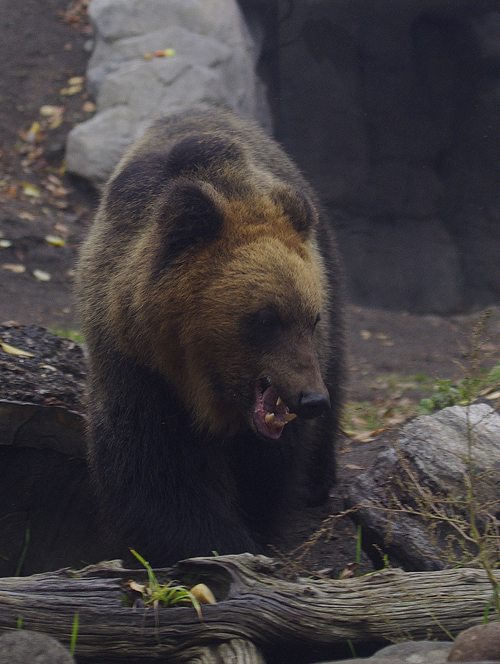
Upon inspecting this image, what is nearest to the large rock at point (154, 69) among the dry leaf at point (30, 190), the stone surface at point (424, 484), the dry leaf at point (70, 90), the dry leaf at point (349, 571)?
the dry leaf at point (70, 90)

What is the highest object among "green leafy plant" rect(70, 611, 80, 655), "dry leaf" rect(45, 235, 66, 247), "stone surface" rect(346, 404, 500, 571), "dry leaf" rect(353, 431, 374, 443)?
"green leafy plant" rect(70, 611, 80, 655)

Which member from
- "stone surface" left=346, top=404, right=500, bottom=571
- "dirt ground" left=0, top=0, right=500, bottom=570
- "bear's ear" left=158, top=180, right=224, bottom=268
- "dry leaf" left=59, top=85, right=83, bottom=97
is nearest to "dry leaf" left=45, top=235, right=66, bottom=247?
A: "dirt ground" left=0, top=0, right=500, bottom=570

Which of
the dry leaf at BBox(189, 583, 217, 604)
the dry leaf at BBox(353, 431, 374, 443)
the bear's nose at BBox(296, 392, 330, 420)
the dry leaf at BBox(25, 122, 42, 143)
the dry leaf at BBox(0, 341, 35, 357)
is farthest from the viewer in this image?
the dry leaf at BBox(25, 122, 42, 143)

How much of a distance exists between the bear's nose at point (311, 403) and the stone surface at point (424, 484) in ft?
1.31

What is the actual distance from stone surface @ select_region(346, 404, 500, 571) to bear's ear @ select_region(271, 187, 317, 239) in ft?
3.72

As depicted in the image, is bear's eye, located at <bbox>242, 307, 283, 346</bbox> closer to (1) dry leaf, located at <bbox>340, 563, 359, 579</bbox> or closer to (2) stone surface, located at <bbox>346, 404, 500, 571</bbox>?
(2) stone surface, located at <bbox>346, 404, 500, 571</bbox>

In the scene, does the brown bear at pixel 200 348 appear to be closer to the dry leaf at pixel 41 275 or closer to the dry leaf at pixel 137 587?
the dry leaf at pixel 137 587

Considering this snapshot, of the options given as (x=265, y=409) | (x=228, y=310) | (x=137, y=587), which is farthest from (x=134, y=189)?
(x=137, y=587)

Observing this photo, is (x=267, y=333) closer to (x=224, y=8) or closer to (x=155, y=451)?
(x=155, y=451)

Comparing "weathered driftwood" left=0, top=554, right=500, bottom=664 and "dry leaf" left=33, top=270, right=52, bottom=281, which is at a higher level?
"weathered driftwood" left=0, top=554, right=500, bottom=664

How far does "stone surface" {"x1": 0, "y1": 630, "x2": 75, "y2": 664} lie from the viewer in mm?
2172

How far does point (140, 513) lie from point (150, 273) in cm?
118

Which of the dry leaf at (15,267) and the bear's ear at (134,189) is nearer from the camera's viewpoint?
the bear's ear at (134,189)

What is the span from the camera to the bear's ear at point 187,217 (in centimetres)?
329
